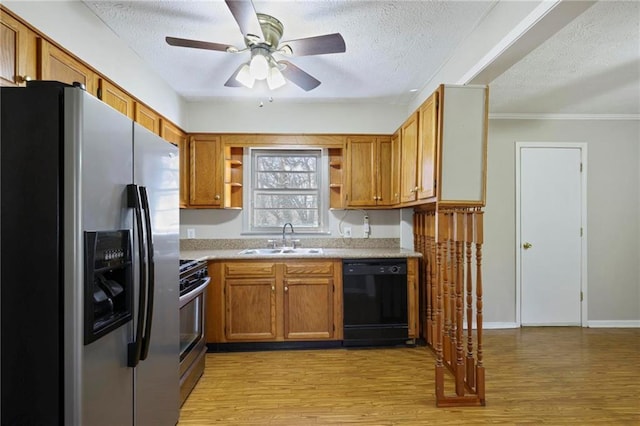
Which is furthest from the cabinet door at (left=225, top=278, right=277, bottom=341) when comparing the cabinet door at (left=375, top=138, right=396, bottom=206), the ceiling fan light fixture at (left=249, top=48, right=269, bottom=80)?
the ceiling fan light fixture at (left=249, top=48, right=269, bottom=80)

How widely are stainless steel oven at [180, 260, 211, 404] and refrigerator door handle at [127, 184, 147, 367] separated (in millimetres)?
746

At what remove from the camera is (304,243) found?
12.0ft

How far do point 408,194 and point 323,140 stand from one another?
123 centimetres

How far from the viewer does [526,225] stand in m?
3.50

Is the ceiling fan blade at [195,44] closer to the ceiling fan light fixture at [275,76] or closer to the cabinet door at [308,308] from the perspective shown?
the ceiling fan light fixture at [275,76]

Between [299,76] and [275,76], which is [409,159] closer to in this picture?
[299,76]

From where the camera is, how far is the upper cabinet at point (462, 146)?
200cm

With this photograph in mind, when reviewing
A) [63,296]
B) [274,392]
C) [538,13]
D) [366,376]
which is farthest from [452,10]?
[274,392]

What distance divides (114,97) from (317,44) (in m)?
1.54

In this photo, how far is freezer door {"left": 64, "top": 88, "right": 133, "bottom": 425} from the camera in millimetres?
967

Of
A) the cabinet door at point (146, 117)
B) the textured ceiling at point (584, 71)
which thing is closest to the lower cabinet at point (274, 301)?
the cabinet door at point (146, 117)

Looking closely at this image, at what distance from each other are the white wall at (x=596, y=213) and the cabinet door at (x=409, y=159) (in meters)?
1.23

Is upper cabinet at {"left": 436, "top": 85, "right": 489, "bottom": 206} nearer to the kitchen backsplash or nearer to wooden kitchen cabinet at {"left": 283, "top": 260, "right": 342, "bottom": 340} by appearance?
wooden kitchen cabinet at {"left": 283, "top": 260, "right": 342, "bottom": 340}

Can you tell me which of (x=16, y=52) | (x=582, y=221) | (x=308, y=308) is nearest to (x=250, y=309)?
(x=308, y=308)
